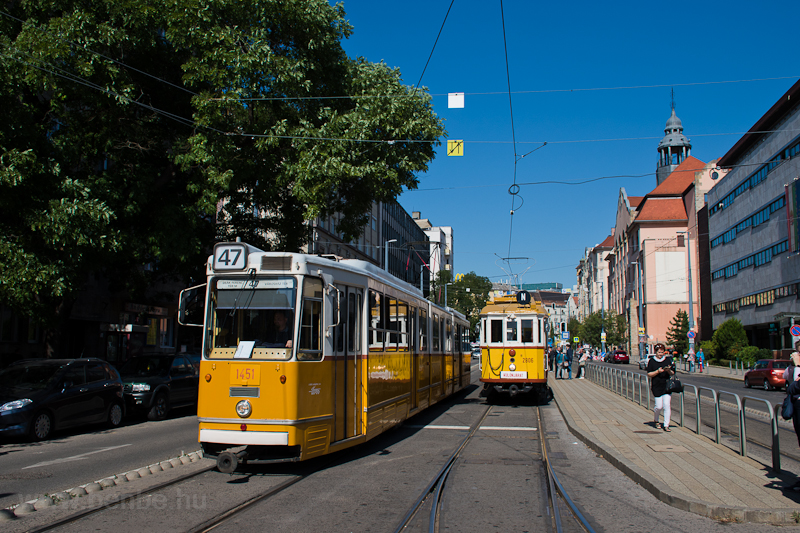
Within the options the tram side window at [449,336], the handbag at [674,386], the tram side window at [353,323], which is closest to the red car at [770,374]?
the tram side window at [449,336]

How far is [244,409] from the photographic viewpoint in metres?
8.38

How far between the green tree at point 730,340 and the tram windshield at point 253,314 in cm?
4757

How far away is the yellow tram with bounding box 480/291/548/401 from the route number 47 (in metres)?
11.8

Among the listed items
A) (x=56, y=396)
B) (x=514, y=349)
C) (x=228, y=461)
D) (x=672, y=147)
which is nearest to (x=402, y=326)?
(x=228, y=461)

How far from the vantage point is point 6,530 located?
19.5 ft

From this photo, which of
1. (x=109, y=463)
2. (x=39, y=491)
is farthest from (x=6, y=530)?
(x=109, y=463)

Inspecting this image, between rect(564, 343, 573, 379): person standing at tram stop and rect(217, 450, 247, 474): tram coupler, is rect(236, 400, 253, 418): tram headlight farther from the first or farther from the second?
rect(564, 343, 573, 379): person standing at tram stop

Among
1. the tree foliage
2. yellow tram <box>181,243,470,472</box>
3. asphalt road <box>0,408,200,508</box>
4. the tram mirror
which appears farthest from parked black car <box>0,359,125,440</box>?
the tree foliage

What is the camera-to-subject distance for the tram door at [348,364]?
9.32 meters

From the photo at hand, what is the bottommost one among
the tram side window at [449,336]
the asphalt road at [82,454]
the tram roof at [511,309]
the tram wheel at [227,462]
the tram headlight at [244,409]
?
the asphalt road at [82,454]

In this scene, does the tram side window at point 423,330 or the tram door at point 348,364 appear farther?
the tram side window at point 423,330

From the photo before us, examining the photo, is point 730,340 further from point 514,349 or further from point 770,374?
point 514,349

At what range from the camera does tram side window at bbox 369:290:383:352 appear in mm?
10662

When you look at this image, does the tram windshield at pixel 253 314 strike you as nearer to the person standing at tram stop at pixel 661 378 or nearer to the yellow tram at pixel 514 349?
the person standing at tram stop at pixel 661 378
